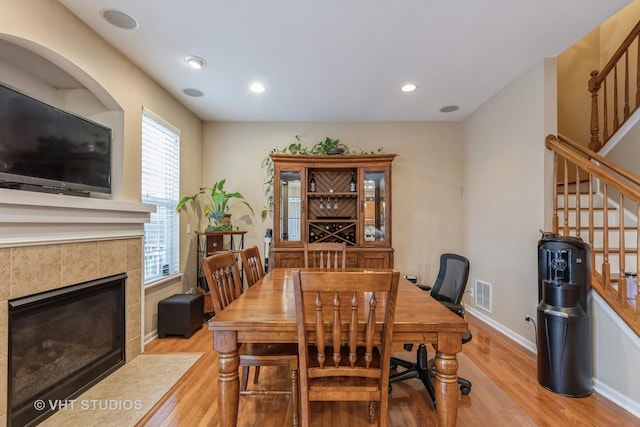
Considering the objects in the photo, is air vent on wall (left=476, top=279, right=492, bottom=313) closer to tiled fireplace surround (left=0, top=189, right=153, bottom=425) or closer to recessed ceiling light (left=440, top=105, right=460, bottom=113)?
recessed ceiling light (left=440, top=105, right=460, bottom=113)

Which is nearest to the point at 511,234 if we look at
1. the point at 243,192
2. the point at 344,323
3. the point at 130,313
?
the point at 344,323

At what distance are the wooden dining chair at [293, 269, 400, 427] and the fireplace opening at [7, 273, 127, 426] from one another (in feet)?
5.57

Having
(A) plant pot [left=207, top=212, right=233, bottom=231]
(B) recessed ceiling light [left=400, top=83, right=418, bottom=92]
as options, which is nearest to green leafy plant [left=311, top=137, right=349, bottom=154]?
(B) recessed ceiling light [left=400, top=83, right=418, bottom=92]

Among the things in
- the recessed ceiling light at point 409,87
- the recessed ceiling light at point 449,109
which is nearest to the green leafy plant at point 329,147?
the recessed ceiling light at point 409,87

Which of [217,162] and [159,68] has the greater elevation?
[159,68]

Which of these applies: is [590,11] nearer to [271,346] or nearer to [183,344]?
[271,346]

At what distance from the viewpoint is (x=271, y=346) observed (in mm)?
1774

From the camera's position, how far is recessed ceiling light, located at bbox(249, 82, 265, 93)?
3.15 m

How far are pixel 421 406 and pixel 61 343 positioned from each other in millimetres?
2488

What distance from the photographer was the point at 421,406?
1954mm

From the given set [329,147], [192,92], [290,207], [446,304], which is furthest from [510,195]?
[192,92]

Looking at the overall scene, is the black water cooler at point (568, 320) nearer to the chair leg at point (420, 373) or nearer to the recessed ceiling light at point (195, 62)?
the chair leg at point (420, 373)

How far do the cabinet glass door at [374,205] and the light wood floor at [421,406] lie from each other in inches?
74.7

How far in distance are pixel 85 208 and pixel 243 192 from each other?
2.41 metres
